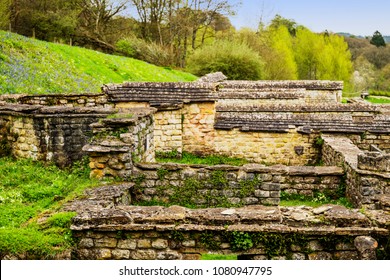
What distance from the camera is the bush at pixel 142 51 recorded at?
33500 millimetres

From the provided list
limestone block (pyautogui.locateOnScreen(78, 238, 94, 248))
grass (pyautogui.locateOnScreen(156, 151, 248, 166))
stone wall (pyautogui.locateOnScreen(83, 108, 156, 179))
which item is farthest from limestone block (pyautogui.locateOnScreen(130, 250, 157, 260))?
grass (pyautogui.locateOnScreen(156, 151, 248, 166))

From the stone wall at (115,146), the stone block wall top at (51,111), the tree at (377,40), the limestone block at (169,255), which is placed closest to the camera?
the limestone block at (169,255)

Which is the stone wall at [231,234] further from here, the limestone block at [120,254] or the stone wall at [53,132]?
the stone wall at [53,132]

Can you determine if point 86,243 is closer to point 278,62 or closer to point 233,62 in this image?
point 233,62

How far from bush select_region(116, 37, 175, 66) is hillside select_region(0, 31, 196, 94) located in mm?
6983

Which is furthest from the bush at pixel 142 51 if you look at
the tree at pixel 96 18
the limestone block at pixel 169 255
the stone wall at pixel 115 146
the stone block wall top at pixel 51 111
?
the limestone block at pixel 169 255

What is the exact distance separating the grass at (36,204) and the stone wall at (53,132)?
0.86 feet

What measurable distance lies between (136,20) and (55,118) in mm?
31098

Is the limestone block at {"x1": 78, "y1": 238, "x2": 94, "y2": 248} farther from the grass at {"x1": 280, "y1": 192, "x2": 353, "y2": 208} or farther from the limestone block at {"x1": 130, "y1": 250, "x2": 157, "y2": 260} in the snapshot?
the grass at {"x1": 280, "y1": 192, "x2": 353, "y2": 208}

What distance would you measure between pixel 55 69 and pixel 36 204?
14060mm

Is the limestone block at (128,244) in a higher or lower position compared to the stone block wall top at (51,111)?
lower

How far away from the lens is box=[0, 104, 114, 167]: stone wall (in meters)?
8.94

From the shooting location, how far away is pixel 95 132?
25.2 ft

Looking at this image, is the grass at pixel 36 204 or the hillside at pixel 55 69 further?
the hillside at pixel 55 69
